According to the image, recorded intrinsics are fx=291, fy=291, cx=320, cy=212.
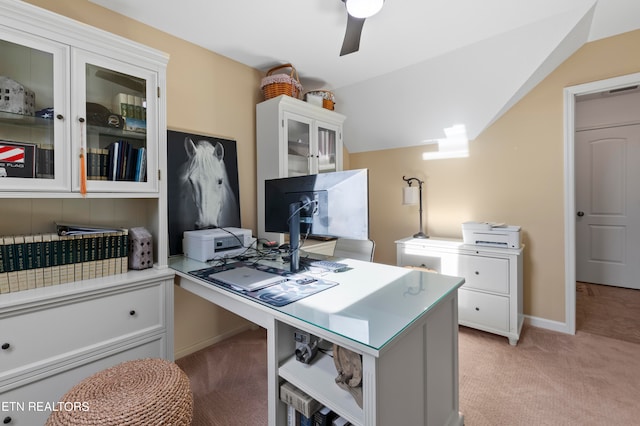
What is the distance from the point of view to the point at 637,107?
138 inches

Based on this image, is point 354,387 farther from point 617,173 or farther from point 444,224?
point 617,173

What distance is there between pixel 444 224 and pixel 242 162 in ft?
7.29

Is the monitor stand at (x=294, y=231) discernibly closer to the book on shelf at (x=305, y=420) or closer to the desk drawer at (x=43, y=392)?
the book on shelf at (x=305, y=420)

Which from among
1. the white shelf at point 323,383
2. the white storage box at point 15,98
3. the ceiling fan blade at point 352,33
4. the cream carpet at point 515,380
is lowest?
the cream carpet at point 515,380

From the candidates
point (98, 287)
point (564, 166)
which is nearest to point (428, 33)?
point (564, 166)

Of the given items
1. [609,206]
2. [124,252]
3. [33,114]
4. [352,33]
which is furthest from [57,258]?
[609,206]

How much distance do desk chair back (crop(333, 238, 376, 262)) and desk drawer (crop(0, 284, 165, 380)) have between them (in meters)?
1.26

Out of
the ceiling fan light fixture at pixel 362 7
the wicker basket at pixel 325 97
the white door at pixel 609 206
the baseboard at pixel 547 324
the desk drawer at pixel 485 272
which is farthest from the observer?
the white door at pixel 609 206

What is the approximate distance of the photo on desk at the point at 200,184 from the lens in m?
2.22

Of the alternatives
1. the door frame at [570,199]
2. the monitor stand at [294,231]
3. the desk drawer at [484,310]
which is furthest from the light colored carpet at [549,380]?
the monitor stand at [294,231]

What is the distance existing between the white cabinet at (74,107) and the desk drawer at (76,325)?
59 cm

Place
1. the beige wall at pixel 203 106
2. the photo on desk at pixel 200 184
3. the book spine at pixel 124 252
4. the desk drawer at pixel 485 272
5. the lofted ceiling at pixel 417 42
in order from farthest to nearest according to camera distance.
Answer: the desk drawer at pixel 485 272, the photo on desk at pixel 200 184, the beige wall at pixel 203 106, the lofted ceiling at pixel 417 42, the book spine at pixel 124 252

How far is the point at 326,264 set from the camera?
69.5 inches

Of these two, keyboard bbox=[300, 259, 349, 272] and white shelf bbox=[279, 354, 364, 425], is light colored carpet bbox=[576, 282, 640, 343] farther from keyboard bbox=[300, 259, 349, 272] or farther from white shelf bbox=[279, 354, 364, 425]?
white shelf bbox=[279, 354, 364, 425]
